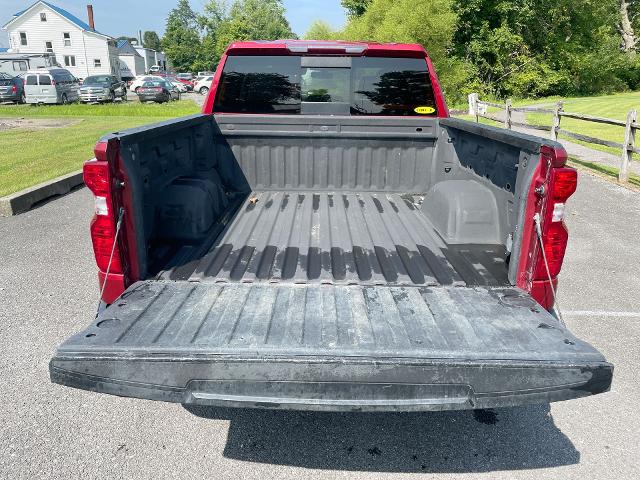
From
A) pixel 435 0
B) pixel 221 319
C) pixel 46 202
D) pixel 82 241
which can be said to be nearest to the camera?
pixel 221 319

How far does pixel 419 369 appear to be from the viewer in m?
2.06

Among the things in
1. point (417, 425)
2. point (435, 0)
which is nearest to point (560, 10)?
point (435, 0)

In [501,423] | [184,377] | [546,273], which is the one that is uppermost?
[546,273]

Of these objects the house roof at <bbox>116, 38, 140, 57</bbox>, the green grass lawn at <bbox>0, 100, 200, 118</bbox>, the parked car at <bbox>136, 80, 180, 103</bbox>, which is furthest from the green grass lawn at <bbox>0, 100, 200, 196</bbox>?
the house roof at <bbox>116, 38, 140, 57</bbox>

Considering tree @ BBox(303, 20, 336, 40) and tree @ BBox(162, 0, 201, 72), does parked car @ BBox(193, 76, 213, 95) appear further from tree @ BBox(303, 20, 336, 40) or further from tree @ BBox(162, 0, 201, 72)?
tree @ BBox(162, 0, 201, 72)

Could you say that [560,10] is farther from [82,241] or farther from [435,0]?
[82,241]

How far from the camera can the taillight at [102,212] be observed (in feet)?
8.23

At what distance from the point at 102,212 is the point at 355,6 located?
146 feet

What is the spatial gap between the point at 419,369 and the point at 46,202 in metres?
7.98

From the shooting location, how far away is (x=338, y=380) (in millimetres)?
2068

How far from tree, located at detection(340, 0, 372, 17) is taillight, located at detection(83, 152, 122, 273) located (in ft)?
141

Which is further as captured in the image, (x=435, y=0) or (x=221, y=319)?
Answer: (x=435, y=0)

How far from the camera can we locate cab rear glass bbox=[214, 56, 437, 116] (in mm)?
4707

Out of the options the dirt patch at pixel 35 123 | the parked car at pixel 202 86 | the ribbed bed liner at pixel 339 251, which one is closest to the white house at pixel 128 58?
the parked car at pixel 202 86
